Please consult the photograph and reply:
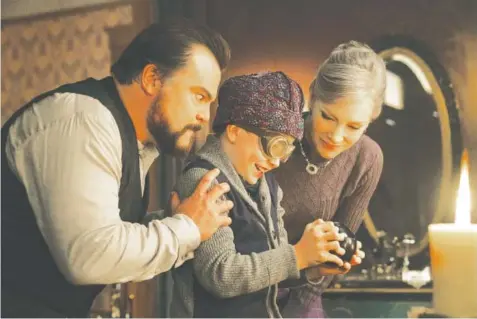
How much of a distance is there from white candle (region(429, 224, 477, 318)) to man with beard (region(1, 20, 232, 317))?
1.90ft

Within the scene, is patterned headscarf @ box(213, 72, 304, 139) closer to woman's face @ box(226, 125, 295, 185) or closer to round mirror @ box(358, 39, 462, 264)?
woman's face @ box(226, 125, 295, 185)

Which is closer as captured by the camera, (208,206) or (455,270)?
(455,270)

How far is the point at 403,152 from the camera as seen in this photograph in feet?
4.84

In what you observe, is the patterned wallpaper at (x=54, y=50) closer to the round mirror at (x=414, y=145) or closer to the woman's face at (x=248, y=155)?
the woman's face at (x=248, y=155)

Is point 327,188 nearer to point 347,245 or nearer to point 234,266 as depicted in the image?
point 347,245

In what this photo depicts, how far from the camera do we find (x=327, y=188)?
1.49 meters

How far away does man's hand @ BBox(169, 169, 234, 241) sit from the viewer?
1409 millimetres

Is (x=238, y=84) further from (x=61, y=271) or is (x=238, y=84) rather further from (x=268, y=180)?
(x=61, y=271)

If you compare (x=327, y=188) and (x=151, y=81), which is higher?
(x=151, y=81)

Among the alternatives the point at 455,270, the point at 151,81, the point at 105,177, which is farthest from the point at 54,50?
the point at 455,270

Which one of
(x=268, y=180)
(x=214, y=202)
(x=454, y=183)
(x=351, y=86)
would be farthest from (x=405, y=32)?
(x=214, y=202)

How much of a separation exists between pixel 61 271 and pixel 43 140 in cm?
Answer: 30

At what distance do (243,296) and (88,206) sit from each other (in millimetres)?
387

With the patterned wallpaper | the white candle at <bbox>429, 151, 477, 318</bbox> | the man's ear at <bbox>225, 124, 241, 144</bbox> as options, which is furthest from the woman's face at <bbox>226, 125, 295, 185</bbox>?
the white candle at <bbox>429, 151, 477, 318</bbox>
